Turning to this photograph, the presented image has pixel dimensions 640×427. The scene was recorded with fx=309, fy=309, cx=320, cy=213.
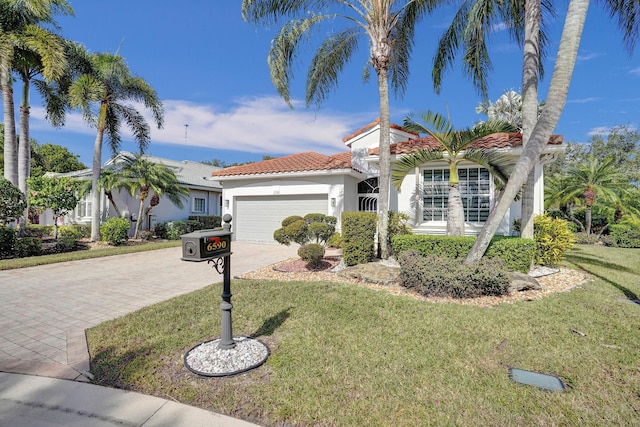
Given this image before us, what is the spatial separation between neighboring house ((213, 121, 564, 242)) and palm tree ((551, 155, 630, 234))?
968 cm

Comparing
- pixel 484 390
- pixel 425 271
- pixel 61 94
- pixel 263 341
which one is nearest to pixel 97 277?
pixel 263 341

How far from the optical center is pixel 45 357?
3.84m

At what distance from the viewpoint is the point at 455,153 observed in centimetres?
829

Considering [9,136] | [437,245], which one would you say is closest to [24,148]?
[9,136]

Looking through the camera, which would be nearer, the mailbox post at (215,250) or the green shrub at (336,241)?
the mailbox post at (215,250)

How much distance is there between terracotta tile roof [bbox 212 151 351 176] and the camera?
45.5 feet

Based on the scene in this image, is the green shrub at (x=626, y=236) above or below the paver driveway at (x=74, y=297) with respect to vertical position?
above

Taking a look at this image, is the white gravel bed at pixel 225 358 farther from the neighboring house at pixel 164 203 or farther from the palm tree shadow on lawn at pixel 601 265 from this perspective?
the neighboring house at pixel 164 203

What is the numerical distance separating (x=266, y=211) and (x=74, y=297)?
375 inches

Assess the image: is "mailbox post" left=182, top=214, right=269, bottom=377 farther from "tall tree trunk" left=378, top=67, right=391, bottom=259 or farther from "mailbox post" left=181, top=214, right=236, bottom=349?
"tall tree trunk" left=378, top=67, right=391, bottom=259

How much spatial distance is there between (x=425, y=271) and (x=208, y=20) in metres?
10.7

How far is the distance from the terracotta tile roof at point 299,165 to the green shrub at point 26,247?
25.5ft

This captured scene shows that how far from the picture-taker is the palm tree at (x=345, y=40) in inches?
347

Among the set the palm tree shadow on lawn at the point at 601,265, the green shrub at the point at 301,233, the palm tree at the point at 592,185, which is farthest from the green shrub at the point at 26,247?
the palm tree at the point at 592,185
